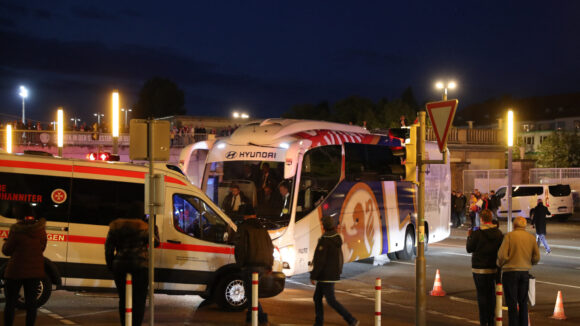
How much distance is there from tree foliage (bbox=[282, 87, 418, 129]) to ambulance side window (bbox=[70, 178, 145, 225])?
49.7 metres

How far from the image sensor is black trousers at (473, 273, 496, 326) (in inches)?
401

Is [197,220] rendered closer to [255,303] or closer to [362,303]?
[255,303]

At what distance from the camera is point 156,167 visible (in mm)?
11898

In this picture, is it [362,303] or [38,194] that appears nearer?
[38,194]

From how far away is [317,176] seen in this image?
15.4 meters

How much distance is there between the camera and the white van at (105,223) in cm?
1140

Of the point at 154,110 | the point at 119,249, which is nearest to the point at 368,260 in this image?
the point at 119,249

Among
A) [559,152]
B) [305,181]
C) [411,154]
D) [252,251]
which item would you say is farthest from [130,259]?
[559,152]

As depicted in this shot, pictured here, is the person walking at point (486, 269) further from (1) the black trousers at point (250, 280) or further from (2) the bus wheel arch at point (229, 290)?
(2) the bus wheel arch at point (229, 290)

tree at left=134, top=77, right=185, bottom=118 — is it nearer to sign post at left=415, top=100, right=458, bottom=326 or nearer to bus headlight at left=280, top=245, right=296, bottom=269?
bus headlight at left=280, top=245, right=296, bottom=269

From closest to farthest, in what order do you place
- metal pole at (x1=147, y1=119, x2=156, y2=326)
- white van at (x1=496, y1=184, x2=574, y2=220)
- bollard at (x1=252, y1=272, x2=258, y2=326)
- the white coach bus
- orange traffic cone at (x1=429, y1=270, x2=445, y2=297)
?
metal pole at (x1=147, y1=119, x2=156, y2=326)
bollard at (x1=252, y1=272, x2=258, y2=326)
orange traffic cone at (x1=429, y1=270, x2=445, y2=297)
the white coach bus
white van at (x1=496, y1=184, x2=574, y2=220)

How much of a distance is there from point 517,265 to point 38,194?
25.1 ft

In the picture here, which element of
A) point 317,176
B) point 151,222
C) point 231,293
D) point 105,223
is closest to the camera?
point 151,222

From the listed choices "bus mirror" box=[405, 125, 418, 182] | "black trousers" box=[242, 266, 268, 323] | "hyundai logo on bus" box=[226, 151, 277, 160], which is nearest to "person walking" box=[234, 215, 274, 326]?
"black trousers" box=[242, 266, 268, 323]
